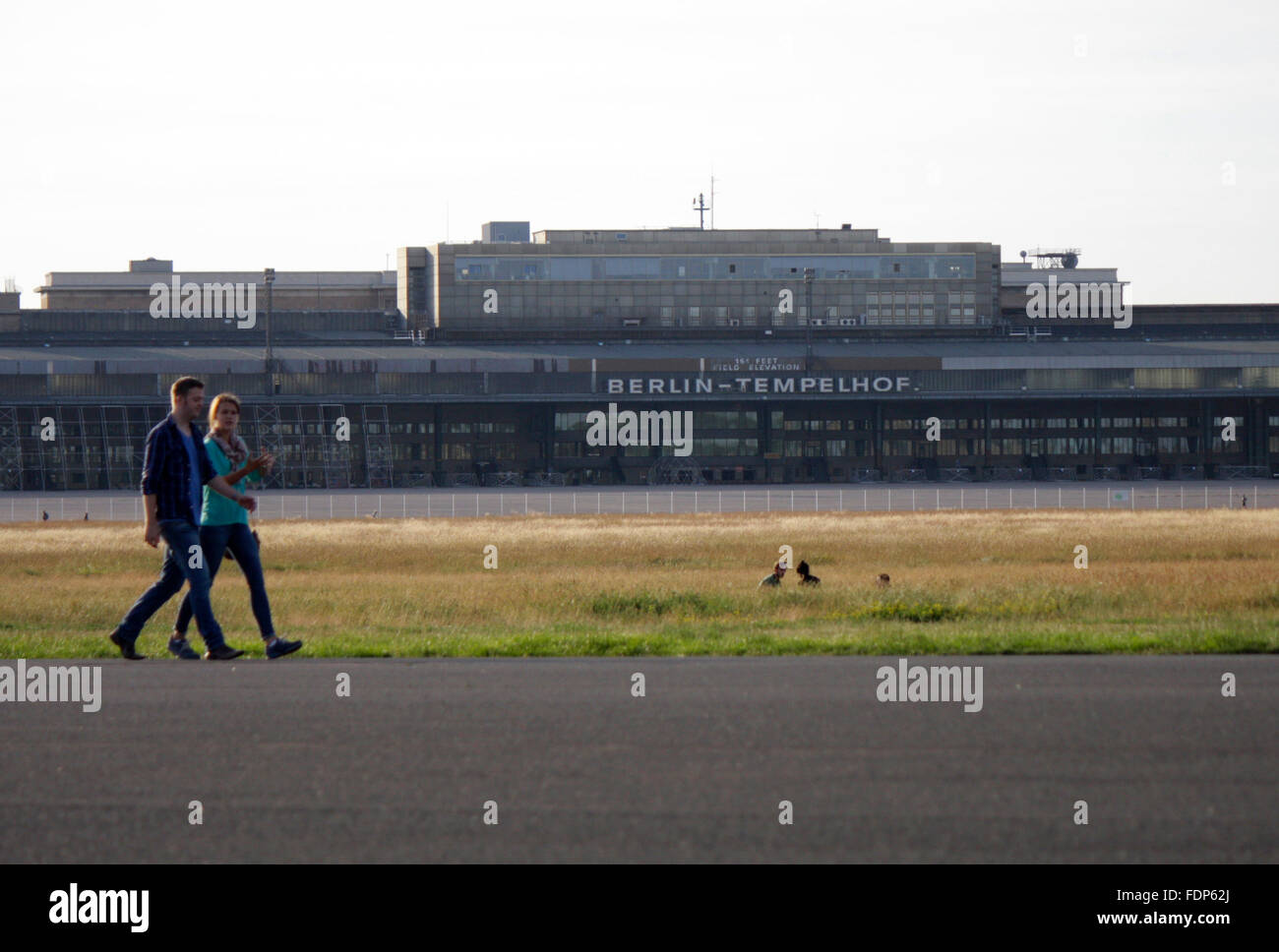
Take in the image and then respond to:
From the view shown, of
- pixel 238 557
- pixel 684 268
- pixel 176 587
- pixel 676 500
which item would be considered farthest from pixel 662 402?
pixel 176 587

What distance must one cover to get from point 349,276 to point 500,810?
373 ft

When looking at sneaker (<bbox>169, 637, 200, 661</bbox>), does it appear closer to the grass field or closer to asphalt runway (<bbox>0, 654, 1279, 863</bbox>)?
the grass field

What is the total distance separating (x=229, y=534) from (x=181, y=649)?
1.01 metres

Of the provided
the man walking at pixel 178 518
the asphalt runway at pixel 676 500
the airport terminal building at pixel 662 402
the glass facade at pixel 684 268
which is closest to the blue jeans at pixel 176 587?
the man walking at pixel 178 518

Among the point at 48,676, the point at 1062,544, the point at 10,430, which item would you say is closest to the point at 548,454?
the point at 10,430

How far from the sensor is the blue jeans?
11.0 meters

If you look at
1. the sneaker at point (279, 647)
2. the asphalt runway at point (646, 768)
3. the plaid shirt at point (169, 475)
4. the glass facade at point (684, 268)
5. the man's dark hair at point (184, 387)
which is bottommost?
the asphalt runway at point (646, 768)

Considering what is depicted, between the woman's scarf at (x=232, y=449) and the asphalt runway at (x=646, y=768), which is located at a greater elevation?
the woman's scarf at (x=232, y=449)

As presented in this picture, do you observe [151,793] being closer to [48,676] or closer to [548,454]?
[48,676]

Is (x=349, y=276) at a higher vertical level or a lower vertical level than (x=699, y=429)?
higher

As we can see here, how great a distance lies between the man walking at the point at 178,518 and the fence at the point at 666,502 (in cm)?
4053

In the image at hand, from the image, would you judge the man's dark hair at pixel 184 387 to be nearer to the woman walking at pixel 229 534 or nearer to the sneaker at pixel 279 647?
the woman walking at pixel 229 534

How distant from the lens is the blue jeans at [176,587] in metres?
11.0

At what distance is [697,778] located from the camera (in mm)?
6820
